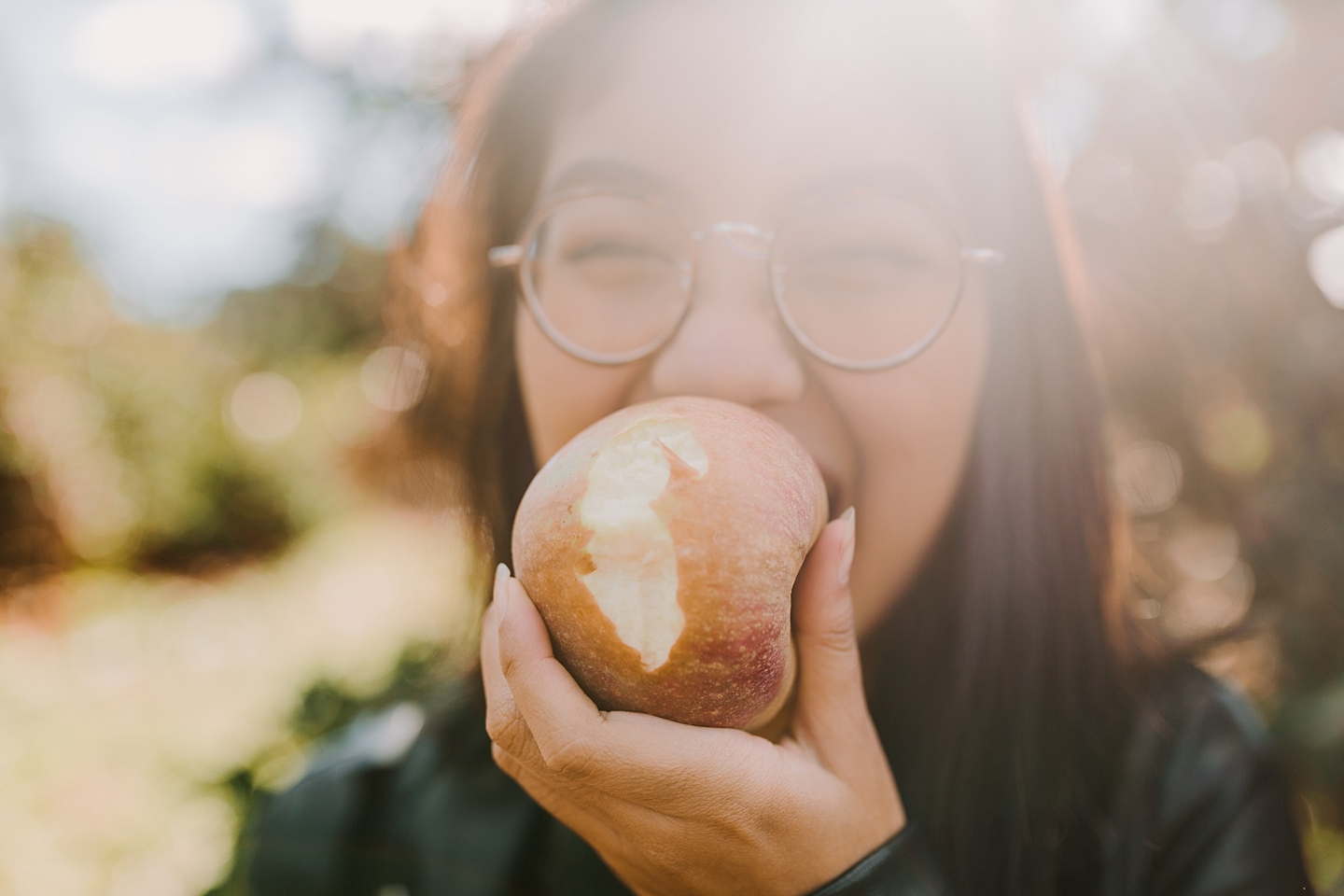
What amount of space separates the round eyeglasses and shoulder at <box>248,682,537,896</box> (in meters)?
1.16

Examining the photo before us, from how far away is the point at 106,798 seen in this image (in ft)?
11.3

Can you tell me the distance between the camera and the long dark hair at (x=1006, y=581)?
144 centimetres

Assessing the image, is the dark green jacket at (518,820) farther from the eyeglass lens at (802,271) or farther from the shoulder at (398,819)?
the eyeglass lens at (802,271)

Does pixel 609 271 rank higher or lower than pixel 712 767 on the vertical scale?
higher

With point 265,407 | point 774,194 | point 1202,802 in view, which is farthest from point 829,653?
point 265,407

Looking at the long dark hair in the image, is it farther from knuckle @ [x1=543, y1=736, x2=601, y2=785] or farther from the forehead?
knuckle @ [x1=543, y1=736, x2=601, y2=785]

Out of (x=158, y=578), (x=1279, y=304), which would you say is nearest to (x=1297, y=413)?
(x=1279, y=304)

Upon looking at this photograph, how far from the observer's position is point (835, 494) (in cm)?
123

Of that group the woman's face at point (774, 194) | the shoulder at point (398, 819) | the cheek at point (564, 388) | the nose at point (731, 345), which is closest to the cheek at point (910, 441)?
the woman's face at point (774, 194)

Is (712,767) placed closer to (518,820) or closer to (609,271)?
(609,271)

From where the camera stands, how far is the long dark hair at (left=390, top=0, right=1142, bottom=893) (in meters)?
1.44

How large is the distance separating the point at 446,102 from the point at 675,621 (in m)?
2.46

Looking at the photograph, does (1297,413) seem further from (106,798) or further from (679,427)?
(106,798)

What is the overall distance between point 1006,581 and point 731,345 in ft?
2.80
